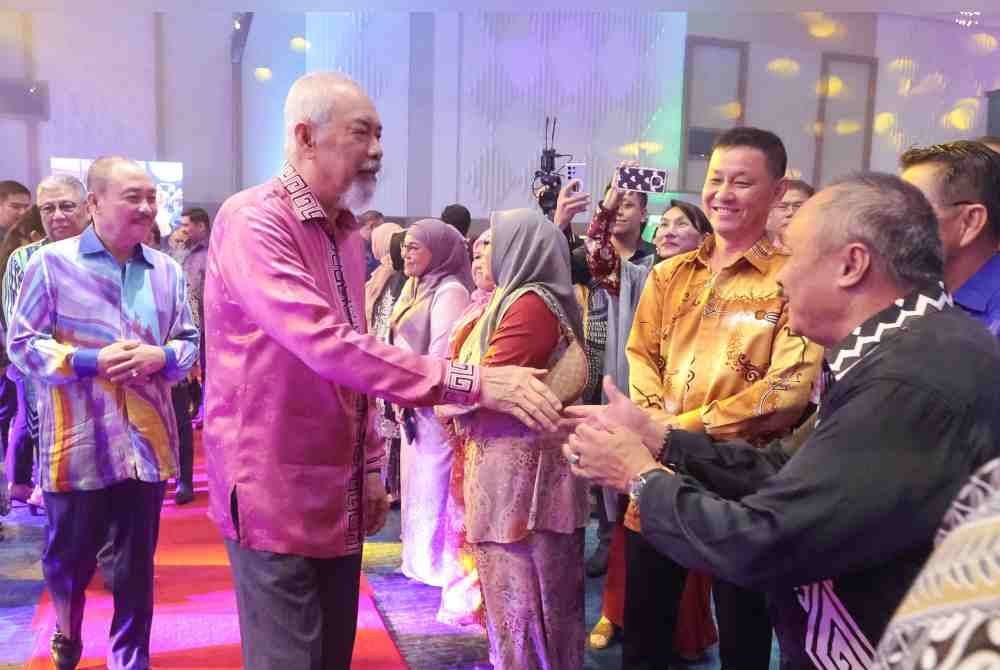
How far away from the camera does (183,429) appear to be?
465cm

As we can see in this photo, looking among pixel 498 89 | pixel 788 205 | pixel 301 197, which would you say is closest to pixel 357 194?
pixel 301 197

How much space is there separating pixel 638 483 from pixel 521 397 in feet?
1.57

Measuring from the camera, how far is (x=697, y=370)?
2.14m

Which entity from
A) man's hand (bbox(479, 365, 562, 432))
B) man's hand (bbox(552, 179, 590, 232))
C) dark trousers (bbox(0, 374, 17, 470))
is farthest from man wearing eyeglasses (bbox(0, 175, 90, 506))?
man's hand (bbox(479, 365, 562, 432))

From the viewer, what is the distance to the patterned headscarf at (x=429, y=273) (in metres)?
3.75

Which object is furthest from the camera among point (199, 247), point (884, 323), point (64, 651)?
point (199, 247)

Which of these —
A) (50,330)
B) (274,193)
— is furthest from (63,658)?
(274,193)

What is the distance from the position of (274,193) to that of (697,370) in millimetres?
1131

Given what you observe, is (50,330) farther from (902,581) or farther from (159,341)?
(902,581)


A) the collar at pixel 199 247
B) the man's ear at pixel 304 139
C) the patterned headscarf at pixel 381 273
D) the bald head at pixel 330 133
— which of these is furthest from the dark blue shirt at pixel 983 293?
the collar at pixel 199 247

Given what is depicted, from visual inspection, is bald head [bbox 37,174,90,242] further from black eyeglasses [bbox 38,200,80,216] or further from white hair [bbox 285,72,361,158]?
white hair [bbox 285,72,361,158]

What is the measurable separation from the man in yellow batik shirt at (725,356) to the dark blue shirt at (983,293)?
341mm

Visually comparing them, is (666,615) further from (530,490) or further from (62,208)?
(62,208)

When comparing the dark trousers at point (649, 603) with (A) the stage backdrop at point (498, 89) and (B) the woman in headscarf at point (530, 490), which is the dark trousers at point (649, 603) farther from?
(A) the stage backdrop at point (498, 89)
